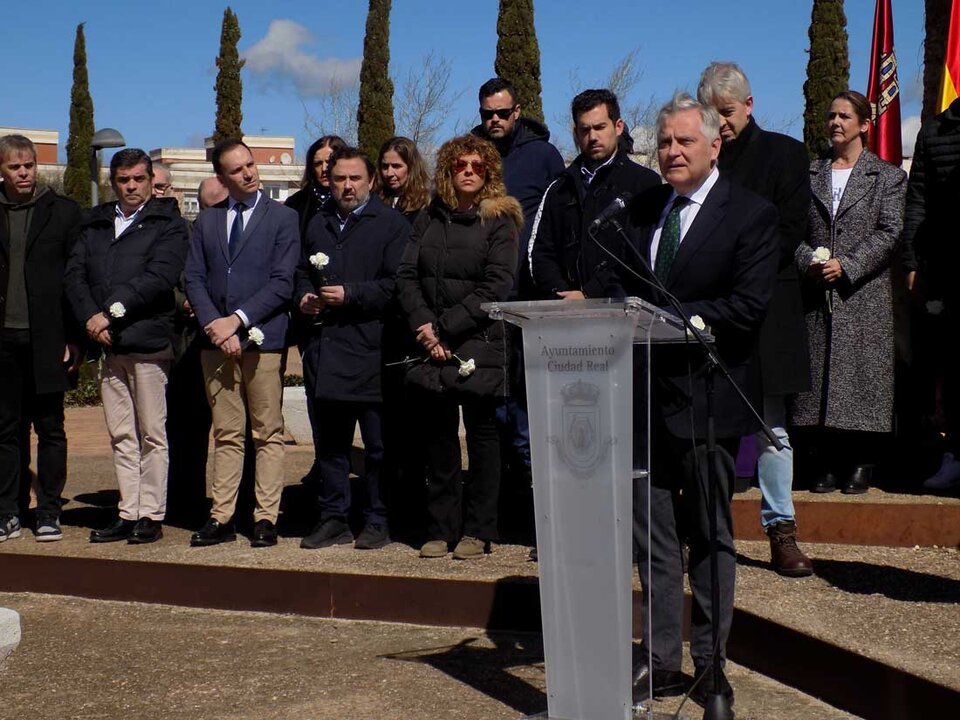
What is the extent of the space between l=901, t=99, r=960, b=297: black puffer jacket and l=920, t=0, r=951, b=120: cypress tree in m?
3.35

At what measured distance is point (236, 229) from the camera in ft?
24.9

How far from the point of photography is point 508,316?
14.5ft

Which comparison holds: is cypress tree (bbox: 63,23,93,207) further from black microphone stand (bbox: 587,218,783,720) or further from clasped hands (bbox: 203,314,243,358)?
black microphone stand (bbox: 587,218,783,720)

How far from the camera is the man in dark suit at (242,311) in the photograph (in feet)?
24.5

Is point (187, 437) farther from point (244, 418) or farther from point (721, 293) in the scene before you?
point (721, 293)

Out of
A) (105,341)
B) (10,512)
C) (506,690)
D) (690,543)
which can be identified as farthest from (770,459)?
(10,512)

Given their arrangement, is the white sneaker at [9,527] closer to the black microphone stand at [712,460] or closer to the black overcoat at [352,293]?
the black overcoat at [352,293]

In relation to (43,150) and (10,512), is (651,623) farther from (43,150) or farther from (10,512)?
(43,150)

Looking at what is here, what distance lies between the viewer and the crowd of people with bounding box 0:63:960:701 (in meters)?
6.43

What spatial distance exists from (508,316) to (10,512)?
15.5 ft

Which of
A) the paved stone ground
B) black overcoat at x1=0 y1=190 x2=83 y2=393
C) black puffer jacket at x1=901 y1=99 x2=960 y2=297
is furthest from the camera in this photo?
black overcoat at x1=0 y1=190 x2=83 y2=393

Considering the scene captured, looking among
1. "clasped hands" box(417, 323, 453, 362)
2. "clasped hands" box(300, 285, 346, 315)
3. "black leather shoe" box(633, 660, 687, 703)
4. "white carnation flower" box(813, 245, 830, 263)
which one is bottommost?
"black leather shoe" box(633, 660, 687, 703)

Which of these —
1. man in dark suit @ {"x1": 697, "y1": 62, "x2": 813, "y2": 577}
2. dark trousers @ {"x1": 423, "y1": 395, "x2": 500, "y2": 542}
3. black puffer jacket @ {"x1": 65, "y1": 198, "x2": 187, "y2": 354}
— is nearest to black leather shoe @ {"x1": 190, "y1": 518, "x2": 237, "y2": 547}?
black puffer jacket @ {"x1": 65, "y1": 198, "x2": 187, "y2": 354}

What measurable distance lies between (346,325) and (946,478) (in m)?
3.31
